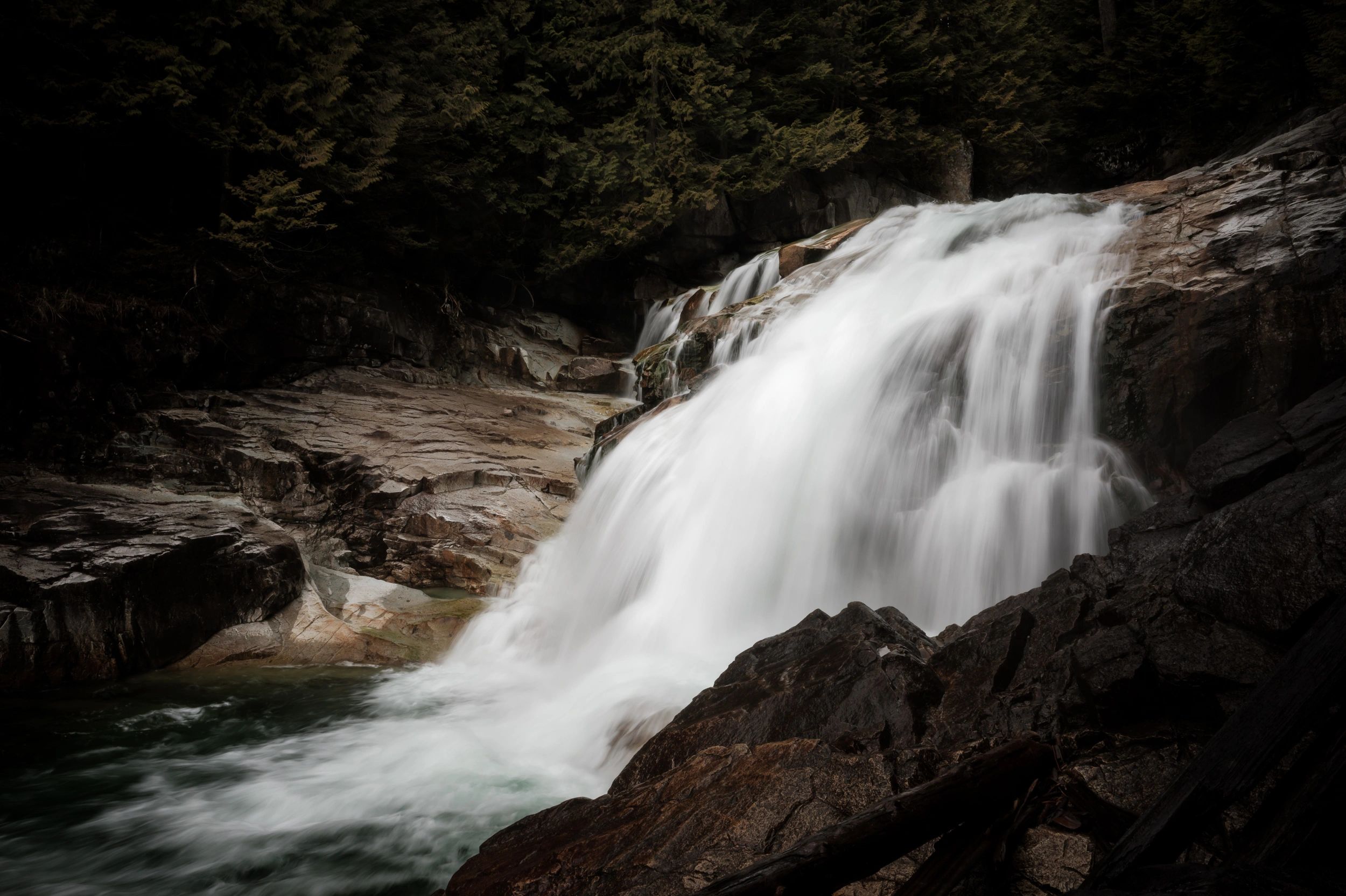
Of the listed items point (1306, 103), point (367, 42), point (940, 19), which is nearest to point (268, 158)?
point (367, 42)

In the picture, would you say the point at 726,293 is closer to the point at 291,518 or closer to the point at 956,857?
the point at 291,518

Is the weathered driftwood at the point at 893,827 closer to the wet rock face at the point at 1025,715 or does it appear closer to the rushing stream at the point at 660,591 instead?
the wet rock face at the point at 1025,715

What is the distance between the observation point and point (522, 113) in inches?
605

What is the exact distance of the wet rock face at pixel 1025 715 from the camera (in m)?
2.22

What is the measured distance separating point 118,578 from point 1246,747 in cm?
775

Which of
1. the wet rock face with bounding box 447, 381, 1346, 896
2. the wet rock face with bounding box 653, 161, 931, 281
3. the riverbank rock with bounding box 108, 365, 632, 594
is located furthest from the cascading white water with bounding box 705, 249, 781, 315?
the wet rock face with bounding box 447, 381, 1346, 896

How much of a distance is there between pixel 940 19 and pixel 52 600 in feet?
72.3

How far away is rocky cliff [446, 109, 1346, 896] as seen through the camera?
193 centimetres

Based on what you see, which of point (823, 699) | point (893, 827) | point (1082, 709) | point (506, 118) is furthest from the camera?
point (506, 118)

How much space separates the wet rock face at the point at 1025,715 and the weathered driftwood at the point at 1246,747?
117mm

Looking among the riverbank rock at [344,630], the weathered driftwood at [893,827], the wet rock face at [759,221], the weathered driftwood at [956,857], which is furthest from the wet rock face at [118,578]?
the wet rock face at [759,221]

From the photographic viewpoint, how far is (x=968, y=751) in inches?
99.3

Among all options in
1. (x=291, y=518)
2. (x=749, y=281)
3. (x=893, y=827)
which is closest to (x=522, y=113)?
(x=749, y=281)

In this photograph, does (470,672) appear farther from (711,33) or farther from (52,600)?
(711,33)
